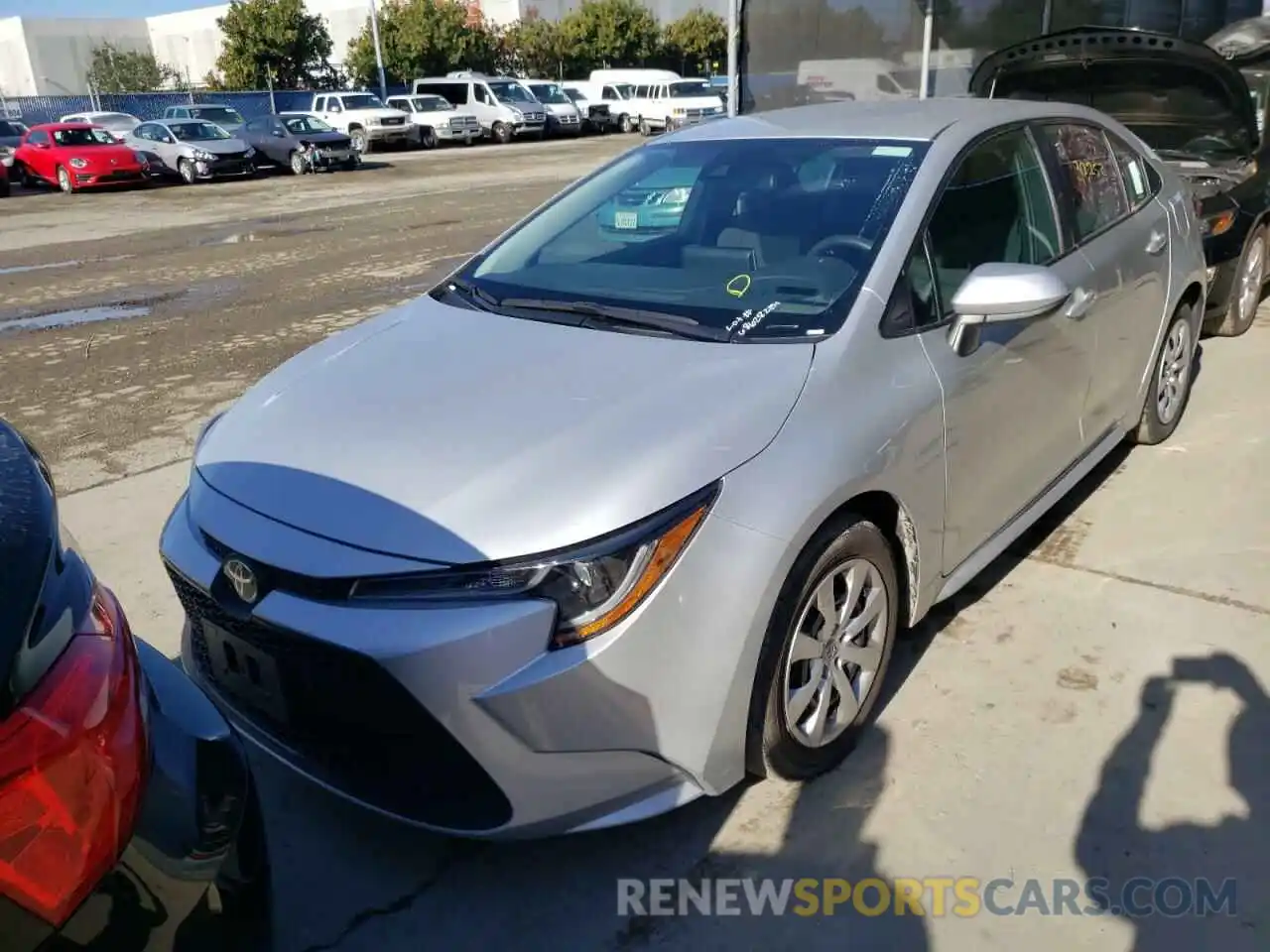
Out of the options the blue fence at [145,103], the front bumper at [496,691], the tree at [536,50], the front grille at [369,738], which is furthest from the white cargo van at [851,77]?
the tree at [536,50]

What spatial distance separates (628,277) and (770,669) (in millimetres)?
1398

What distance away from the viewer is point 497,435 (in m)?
2.39

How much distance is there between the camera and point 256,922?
1.69 metres

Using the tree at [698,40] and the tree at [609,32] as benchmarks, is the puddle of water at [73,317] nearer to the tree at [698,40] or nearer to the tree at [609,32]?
the tree at [609,32]

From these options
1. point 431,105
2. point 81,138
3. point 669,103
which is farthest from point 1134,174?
point 669,103

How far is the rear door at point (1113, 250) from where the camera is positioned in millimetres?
3750

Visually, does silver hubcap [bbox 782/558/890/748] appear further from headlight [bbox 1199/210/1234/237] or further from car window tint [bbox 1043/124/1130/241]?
headlight [bbox 1199/210/1234/237]

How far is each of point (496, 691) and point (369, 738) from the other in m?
0.34

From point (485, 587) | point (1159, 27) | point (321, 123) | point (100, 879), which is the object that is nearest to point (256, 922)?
point (100, 879)

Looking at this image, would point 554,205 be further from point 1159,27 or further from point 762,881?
point 1159,27

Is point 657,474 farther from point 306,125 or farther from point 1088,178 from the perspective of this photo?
point 306,125

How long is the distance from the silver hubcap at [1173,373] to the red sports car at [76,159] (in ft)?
77.6

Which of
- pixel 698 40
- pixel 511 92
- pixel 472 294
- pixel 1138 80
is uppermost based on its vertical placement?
pixel 698 40

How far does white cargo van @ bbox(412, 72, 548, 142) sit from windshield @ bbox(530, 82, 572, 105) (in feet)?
2.60
